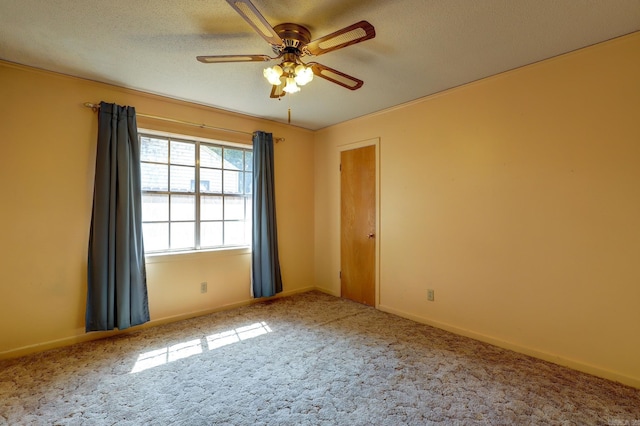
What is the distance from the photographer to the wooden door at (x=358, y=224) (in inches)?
152

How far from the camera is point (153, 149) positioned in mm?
3309

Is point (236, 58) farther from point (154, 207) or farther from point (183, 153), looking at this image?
point (154, 207)

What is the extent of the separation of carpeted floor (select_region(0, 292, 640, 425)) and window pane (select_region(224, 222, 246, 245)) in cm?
123

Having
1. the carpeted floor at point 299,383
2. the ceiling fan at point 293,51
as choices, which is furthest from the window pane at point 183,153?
the carpeted floor at point 299,383

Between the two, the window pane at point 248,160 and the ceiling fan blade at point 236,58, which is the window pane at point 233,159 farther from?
the ceiling fan blade at point 236,58

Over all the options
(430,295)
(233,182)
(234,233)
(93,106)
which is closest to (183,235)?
(234,233)

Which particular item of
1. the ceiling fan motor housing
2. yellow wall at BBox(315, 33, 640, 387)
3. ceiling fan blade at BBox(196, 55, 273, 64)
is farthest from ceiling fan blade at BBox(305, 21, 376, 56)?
yellow wall at BBox(315, 33, 640, 387)

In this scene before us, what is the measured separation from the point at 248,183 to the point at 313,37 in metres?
2.33

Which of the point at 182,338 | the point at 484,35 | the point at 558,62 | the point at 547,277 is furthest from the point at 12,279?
the point at 558,62

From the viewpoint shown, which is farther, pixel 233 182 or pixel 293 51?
pixel 233 182

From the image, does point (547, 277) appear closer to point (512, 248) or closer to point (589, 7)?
point (512, 248)

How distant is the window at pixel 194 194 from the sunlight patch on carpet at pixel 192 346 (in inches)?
44.9

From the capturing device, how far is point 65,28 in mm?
2020

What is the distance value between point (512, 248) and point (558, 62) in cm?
160
